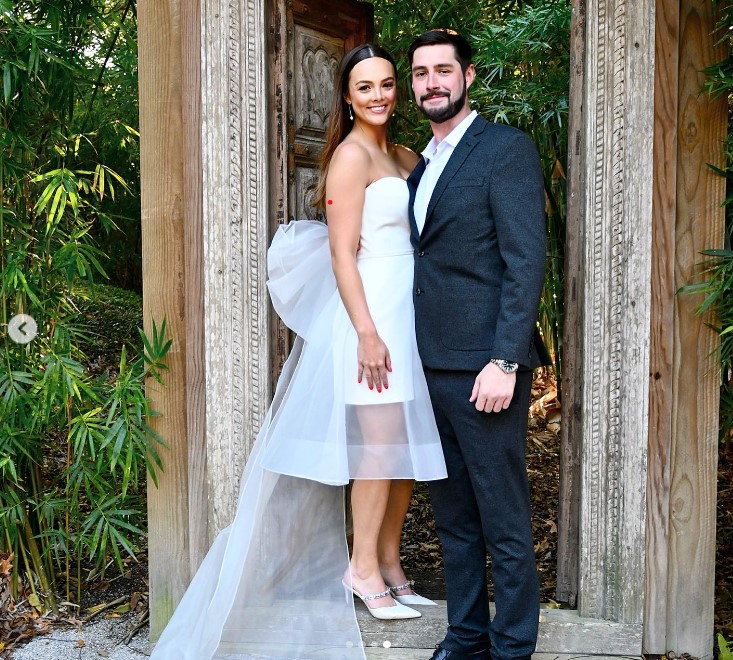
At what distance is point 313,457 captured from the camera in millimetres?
2869

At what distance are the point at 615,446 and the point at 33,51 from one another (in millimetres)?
2361

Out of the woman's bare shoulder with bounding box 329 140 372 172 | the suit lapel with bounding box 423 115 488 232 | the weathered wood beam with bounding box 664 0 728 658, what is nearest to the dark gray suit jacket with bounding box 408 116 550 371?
the suit lapel with bounding box 423 115 488 232

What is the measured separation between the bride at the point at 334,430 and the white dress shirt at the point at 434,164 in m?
0.14

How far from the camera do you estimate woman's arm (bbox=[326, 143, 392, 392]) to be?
2770 millimetres

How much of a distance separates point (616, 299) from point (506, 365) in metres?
0.62

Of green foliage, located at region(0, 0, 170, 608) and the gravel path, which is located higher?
green foliage, located at region(0, 0, 170, 608)

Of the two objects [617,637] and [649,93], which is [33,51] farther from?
[617,637]

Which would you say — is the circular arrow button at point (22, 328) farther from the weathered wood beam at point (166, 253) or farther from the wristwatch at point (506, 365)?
the wristwatch at point (506, 365)

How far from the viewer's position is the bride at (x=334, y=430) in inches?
111

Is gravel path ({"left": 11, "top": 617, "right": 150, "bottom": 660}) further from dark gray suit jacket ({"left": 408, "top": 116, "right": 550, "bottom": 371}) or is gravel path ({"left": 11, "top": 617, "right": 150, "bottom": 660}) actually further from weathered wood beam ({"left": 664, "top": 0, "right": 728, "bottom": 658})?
weathered wood beam ({"left": 664, "top": 0, "right": 728, "bottom": 658})

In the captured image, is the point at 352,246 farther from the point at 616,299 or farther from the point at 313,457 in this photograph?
the point at 616,299

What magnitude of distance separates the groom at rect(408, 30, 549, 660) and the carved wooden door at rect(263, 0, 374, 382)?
642 mm

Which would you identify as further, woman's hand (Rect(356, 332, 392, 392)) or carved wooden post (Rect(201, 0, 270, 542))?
carved wooden post (Rect(201, 0, 270, 542))

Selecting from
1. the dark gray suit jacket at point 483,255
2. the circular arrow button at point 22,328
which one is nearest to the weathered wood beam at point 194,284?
the circular arrow button at point 22,328
